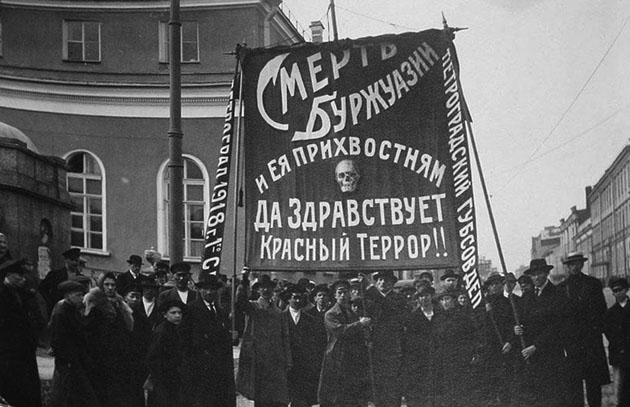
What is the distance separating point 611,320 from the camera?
5359mm

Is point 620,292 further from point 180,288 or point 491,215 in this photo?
point 180,288

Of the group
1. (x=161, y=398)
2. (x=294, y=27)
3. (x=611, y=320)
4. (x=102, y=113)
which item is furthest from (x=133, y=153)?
(x=611, y=320)

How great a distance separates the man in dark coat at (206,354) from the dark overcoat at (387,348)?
105 cm

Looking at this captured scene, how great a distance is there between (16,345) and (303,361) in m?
2.06

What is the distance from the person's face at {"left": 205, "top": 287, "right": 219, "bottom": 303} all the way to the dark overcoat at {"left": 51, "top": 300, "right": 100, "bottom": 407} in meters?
0.82

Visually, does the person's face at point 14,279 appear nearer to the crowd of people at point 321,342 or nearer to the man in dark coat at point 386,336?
the crowd of people at point 321,342

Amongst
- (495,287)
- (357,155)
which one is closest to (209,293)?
(357,155)

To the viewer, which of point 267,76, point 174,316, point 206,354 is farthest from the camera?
point 206,354

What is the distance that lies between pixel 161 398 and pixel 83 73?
3.46 meters

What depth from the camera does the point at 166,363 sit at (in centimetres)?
513

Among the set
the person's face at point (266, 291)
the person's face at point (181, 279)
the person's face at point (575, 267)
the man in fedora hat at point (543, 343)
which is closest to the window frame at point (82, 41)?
the person's face at point (181, 279)

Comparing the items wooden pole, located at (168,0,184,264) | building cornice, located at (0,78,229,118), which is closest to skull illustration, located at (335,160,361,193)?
wooden pole, located at (168,0,184,264)

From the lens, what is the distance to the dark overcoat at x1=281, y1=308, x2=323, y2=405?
578 centimetres

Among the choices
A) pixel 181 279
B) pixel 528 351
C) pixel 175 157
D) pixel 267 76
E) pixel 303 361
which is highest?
pixel 267 76
